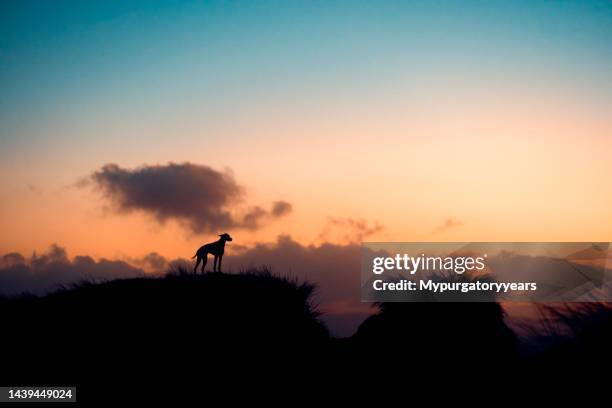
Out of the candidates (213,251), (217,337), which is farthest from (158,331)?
(213,251)

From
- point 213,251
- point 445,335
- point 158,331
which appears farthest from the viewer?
point 213,251

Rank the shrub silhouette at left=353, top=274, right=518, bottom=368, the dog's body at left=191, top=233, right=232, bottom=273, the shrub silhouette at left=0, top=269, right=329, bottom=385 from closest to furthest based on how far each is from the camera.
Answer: the shrub silhouette at left=0, top=269, right=329, bottom=385, the shrub silhouette at left=353, top=274, right=518, bottom=368, the dog's body at left=191, top=233, right=232, bottom=273

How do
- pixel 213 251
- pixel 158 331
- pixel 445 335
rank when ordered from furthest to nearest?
pixel 213 251 → pixel 445 335 → pixel 158 331

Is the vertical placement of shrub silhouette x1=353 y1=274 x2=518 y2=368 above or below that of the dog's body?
below

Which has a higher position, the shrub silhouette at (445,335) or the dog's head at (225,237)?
the dog's head at (225,237)

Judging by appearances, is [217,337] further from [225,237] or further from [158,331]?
[225,237]

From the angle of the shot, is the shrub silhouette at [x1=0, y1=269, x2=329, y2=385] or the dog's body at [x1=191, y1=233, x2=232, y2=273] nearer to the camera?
the shrub silhouette at [x1=0, y1=269, x2=329, y2=385]

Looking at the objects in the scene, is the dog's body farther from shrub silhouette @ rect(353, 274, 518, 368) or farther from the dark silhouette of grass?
shrub silhouette @ rect(353, 274, 518, 368)

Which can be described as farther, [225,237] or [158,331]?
[225,237]

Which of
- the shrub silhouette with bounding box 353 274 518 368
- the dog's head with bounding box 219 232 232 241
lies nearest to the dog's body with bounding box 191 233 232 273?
the dog's head with bounding box 219 232 232 241

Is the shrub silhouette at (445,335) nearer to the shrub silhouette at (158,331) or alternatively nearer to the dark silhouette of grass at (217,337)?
the dark silhouette of grass at (217,337)

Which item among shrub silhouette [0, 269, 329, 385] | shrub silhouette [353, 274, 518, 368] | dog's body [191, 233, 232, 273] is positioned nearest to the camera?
shrub silhouette [0, 269, 329, 385]

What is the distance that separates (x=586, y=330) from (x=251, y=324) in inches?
298

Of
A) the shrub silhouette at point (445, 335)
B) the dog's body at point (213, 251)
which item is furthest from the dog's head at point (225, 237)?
the shrub silhouette at point (445, 335)
